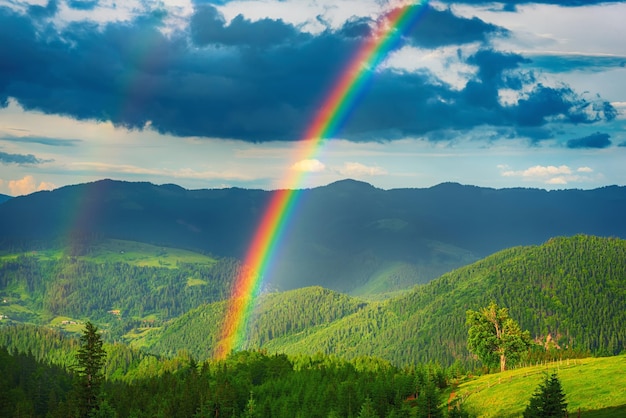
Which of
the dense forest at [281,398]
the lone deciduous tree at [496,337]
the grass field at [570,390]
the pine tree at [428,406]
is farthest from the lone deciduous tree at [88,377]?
the lone deciduous tree at [496,337]

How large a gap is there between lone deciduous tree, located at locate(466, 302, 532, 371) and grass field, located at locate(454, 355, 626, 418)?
2676 cm

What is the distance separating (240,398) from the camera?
17325 cm

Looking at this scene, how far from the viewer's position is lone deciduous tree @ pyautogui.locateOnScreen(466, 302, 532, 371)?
6900 inches

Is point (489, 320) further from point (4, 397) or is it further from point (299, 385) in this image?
point (4, 397)

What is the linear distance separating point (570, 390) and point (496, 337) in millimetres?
64708

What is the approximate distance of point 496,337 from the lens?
581ft

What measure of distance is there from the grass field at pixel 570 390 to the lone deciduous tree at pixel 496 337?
1053 inches

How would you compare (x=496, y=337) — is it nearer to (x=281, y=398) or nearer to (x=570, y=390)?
(x=281, y=398)

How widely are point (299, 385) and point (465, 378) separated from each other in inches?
1838

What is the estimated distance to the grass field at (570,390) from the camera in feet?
331

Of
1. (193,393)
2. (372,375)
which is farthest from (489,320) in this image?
(193,393)

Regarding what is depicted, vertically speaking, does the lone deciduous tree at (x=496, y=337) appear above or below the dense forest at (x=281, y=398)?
above

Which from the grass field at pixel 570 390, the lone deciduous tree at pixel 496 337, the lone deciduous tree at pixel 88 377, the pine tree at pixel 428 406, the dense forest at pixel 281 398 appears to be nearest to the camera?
the lone deciduous tree at pixel 88 377

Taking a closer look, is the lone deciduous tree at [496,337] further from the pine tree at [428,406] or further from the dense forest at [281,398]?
the pine tree at [428,406]
